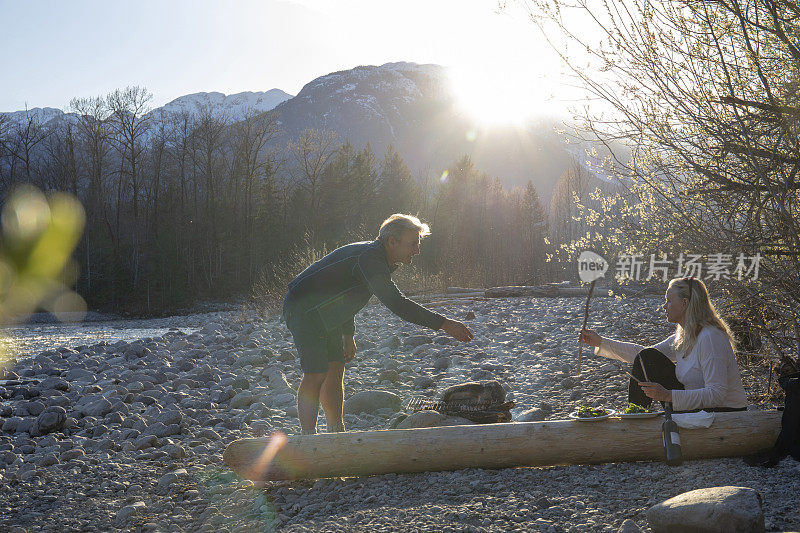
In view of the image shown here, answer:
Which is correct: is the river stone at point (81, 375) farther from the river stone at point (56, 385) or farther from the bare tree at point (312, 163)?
the bare tree at point (312, 163)

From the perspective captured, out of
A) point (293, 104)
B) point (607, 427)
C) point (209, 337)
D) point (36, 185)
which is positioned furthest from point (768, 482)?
point (293, 104)

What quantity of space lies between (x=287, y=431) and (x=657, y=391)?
3.56m

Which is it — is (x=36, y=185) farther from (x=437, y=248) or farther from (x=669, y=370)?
(x=669, y=370)

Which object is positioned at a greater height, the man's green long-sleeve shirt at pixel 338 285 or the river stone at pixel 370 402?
the man's green long-sleeve shirt at pixel 338 285

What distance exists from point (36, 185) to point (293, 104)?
16184cm

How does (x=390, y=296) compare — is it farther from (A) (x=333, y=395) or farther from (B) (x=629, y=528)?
(B) (x=629, y=528)

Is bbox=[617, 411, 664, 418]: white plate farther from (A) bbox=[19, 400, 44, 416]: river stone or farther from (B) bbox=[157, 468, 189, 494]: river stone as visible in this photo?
(A) bbox=[19, 400, 44, 416]: river stone

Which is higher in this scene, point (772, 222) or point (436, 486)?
point (772, 222)

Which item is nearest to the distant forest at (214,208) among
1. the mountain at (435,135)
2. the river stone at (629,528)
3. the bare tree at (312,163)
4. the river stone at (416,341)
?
the bare tree at (312,163)

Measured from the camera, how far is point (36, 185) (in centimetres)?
4288

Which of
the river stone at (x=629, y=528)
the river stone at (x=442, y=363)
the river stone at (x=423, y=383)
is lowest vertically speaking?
the river stone at (x=423, y=383)

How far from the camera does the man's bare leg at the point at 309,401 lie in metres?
4.54

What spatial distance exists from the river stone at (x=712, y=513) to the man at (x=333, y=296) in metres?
1.94

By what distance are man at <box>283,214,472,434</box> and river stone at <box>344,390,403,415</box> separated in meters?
2.04
